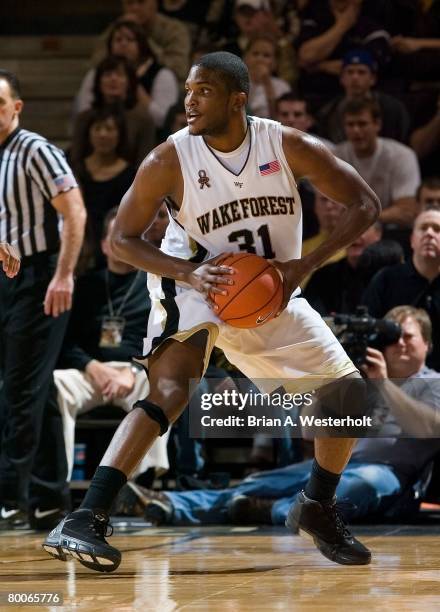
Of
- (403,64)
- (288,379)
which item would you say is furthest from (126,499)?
(403,64)

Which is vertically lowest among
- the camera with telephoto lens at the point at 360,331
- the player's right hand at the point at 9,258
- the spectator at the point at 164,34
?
the camera with telephoto lens at the point at 360,331

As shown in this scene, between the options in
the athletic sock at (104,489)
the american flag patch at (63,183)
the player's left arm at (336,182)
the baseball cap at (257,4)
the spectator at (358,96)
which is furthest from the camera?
the baseball cap at (257,4)

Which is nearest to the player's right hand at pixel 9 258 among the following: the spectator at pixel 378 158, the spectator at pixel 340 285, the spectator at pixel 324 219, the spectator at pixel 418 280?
the spectator at pixel 418 280

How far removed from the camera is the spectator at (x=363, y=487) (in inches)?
201

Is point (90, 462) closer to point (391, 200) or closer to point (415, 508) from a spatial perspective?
point (415, 508)

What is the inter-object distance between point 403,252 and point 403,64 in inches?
91.9

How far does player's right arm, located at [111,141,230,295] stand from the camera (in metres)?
3.72

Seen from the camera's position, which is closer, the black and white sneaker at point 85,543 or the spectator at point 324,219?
the black and white sneaker at point 85,543

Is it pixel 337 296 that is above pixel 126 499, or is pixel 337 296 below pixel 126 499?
above

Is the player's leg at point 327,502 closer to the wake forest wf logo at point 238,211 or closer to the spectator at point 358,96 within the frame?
the wake forest wf logo at point 238,211

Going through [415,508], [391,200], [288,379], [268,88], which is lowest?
[415,508]

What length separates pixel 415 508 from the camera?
5.21 metres

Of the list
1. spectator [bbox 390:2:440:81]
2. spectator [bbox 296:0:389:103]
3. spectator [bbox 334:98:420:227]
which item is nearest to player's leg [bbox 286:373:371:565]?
spectator [bbox 334:98:420:227]

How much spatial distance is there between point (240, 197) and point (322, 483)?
1006 millimetres
